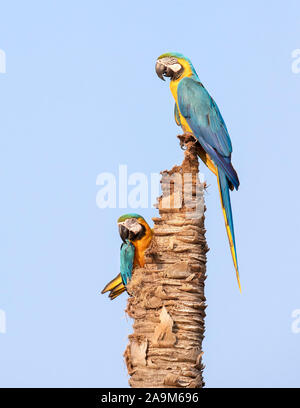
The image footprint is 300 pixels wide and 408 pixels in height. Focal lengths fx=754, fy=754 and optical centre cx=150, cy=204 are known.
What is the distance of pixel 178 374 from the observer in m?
6.84

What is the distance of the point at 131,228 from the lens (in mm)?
8547

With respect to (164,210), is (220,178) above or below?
above

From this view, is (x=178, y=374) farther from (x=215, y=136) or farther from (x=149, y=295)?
(x=215, y=136)

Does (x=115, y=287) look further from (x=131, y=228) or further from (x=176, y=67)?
(x=176, y=67)

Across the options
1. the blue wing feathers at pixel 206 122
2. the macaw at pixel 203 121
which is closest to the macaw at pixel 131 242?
the macaw at pixel 203 121

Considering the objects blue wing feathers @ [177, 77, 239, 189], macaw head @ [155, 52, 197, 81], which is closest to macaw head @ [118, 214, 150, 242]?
blue wing feathers @ [177, 77, 239, 189]

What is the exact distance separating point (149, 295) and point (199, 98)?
102 inches

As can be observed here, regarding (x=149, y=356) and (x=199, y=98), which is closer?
(x=149, y=356)

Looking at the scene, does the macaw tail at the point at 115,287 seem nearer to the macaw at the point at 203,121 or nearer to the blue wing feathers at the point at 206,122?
the macaw at the point at 203,121

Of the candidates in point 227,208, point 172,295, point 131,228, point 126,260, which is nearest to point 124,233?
point 131,228

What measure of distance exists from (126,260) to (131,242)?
0.22 m
